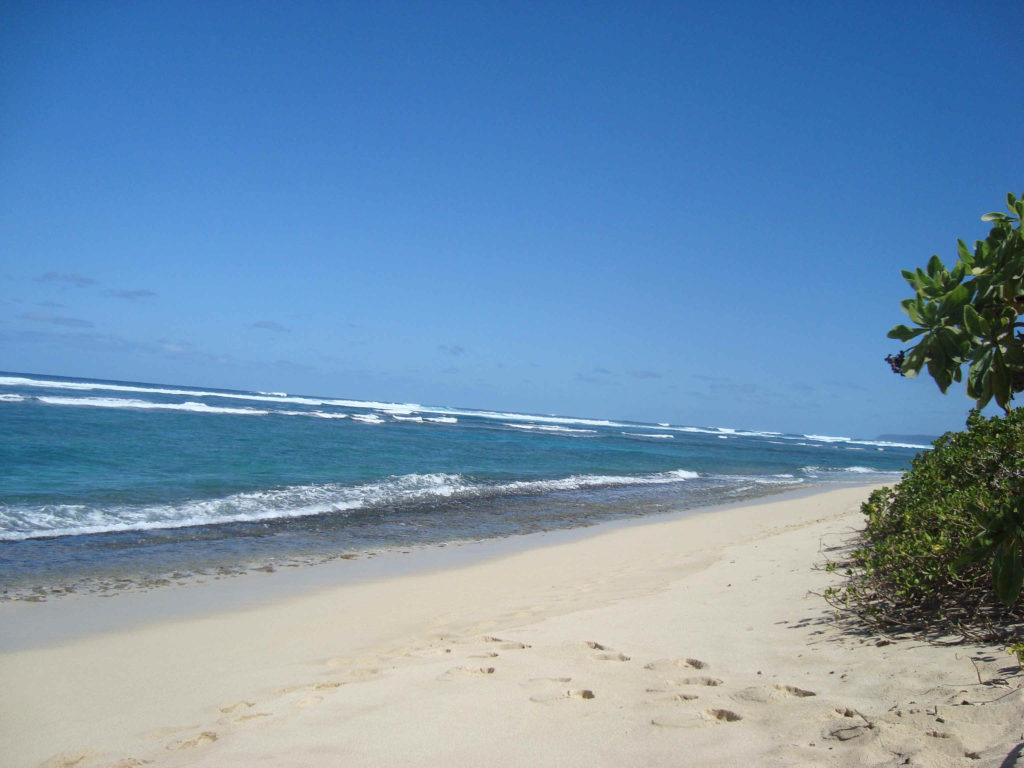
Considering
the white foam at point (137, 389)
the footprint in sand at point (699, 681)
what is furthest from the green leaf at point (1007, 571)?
the white foam at point (137, 389)

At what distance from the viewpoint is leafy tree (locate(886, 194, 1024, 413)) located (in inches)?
94.4

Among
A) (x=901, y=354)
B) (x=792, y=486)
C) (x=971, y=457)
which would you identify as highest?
(x=901, y=354)

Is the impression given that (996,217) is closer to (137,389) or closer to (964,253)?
(964,253)

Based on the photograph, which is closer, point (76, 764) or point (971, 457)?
point (76, 764)

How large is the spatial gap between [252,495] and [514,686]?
1019 centimetres

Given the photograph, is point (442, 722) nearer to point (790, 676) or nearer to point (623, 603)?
point (790, 676)

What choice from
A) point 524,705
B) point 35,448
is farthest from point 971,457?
point 35,448

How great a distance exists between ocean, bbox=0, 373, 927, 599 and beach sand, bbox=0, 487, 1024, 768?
2.14 metres

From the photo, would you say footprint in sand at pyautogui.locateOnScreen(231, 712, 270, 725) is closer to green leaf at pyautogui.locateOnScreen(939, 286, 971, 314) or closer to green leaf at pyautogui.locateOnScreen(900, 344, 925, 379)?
green leaf at pyautogui.locateOnScreen(900, 344, 925, 379)

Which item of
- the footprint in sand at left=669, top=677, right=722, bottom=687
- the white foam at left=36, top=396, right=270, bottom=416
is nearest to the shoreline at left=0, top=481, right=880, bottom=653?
the footprint in sand at left=669, top=677, right=722, bottom=687

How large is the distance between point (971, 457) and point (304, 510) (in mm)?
9952

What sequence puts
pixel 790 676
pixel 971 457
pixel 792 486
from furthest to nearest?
pixel 792 486, pixel 971 457, pixel 790 676

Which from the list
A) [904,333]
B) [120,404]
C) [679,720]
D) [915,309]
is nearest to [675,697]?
[679,720]

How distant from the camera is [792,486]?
2178cm
